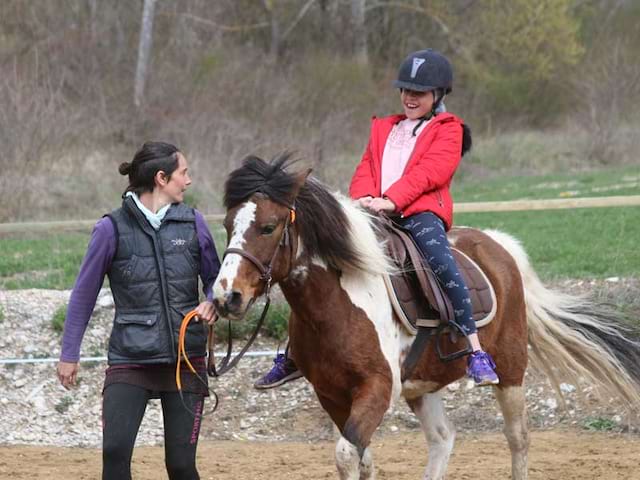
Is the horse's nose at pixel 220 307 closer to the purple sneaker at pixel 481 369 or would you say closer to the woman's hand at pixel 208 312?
the woman's hand at pixel 208 312

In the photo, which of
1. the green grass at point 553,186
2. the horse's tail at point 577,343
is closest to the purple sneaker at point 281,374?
the horse's tail at point 577,343

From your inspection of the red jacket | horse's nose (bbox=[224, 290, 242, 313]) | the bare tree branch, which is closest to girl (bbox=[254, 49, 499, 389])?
the red jacket

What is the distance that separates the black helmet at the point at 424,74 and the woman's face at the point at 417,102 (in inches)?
2.5

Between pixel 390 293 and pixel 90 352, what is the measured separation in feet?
13.5

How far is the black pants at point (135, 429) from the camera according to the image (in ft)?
13.1

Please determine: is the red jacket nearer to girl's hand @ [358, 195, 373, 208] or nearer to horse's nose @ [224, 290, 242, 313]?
girl's hand @ [358, 195, 373, 208]

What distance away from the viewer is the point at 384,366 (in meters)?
4.41

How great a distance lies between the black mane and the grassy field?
508cm

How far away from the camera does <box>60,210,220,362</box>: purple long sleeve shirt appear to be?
13.3ft

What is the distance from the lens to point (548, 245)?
11.5m

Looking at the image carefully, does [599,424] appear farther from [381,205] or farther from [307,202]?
[307,202]

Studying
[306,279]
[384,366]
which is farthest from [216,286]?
[384,366]

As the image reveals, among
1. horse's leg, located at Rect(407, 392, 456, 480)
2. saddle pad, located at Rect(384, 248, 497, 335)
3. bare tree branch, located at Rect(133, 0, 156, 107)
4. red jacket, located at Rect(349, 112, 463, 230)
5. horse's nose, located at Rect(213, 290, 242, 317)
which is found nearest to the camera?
horse's nose, located at Rect(213, 290, 242, 317)

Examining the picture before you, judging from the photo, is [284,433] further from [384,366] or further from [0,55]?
[0,55]
